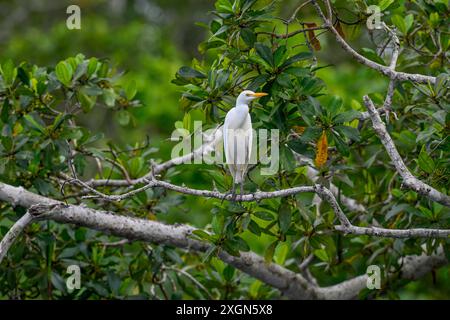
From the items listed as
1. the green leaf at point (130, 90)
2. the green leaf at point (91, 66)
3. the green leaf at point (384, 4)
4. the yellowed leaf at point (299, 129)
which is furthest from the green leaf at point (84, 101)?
the green leaf at point (384, 4)

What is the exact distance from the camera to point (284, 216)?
378cm

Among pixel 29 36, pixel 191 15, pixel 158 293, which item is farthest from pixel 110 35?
pixel 158 293

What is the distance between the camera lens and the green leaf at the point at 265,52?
3.43 m

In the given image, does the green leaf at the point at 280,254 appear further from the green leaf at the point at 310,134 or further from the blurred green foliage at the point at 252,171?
the green leaf at the point at 310,134

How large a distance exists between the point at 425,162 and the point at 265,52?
895 millimetres

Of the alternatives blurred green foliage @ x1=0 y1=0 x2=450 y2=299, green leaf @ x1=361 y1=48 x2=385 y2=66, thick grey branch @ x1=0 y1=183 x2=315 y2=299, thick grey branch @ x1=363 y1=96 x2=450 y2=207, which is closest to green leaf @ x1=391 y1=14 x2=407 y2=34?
blurred green foliage @ x1=0 y1=0 x2=450 y2=299

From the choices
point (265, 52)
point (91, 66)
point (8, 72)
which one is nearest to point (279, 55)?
point (265, 52)

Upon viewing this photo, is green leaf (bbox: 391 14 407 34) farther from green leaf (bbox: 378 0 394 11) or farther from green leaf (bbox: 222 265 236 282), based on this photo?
green leaf (bbox: 222 265 236 282)

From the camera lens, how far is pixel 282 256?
15.3 ft

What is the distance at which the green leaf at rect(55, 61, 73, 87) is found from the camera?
434 centimetres

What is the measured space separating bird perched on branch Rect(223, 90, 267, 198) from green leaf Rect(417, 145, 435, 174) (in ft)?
2.54

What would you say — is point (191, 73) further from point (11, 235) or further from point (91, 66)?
point (11, 235)

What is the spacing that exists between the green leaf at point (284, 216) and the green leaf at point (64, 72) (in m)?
1.46

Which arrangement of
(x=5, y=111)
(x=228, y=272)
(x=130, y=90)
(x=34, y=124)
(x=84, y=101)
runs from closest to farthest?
(x=34, y=124) < (x=5, y=111) < (x=84, y=101) < (x=228, y=272) < (x=130, y=90)
